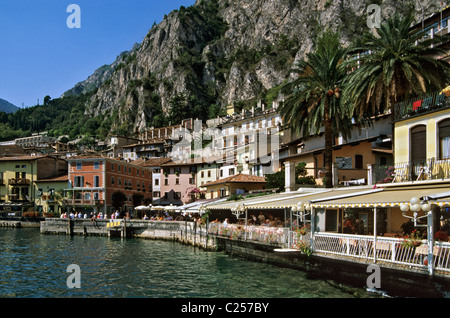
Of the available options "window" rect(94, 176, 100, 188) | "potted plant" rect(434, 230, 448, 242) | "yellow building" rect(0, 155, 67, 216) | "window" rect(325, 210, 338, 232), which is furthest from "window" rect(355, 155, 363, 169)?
"yellow building" rect(0, 155, 67, 216)

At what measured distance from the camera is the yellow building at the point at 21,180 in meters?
77.2

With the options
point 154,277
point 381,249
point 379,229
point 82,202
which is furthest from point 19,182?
point 381,249

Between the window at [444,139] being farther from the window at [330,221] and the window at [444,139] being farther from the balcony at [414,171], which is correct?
the window at [330,221]

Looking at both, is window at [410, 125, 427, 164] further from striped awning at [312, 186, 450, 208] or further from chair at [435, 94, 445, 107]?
striped awning at [312, 186, 450, 208]

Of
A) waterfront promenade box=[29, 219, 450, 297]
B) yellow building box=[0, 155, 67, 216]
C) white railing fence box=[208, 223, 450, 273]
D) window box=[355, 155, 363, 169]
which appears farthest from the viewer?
yellow building box=[0, 155, 67, 216]

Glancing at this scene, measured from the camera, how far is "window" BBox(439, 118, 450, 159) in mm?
21281

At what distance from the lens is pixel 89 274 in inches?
1008

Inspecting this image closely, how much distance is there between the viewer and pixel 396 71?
26.2 m

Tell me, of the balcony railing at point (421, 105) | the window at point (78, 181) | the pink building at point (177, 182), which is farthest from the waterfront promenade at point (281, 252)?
the pink building at point (177, 182)

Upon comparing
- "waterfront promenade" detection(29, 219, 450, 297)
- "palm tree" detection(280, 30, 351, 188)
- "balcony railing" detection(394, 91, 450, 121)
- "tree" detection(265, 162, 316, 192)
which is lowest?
"waterfront promenade" detection(29, 219, 450, 297)

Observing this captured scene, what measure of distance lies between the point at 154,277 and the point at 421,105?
18.5 m

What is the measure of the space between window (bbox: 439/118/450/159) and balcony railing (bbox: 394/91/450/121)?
90cm
